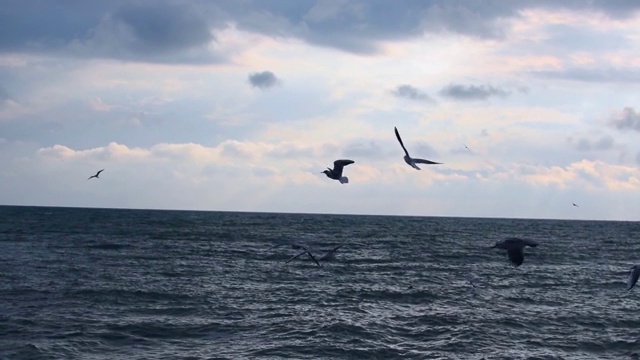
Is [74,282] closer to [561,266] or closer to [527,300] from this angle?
[527,300]

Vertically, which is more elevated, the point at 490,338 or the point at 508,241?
the point at 508,241

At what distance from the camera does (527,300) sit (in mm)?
31203

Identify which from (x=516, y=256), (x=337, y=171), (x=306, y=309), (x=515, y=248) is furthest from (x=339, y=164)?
(x=306, y=309)

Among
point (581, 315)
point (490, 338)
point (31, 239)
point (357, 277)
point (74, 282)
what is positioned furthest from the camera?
point (31, 239)

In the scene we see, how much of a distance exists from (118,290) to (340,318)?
1111 cm

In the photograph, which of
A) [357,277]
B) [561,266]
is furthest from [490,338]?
[561,266]

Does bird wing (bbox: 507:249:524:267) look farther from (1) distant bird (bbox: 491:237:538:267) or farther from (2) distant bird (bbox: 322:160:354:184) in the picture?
(2) distant bird (bbox: 322:160:354:184)

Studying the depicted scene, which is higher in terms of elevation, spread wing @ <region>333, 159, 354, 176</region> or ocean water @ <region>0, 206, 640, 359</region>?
spread wing @ <region>333, 159, 354, 176</region>

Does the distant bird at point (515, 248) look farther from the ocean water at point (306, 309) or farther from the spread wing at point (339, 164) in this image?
the ocean water at point (306, 309)

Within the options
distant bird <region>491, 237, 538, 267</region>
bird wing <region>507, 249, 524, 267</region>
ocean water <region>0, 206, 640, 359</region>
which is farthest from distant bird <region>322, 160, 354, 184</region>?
ocean water <region>0, 206, 640, 359</region>

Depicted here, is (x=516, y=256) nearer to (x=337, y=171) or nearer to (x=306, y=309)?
(x=337, y=171)

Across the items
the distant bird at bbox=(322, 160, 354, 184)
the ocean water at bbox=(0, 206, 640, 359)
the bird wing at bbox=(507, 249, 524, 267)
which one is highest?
the distant bird at bbox=(322, 160, 354, 184)

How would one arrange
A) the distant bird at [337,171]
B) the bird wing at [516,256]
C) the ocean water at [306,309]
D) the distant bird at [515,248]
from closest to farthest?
the bird wing at [516,256], the distant bird at [515,248], the distant bird at [337,171], the ocean water at [306,309]

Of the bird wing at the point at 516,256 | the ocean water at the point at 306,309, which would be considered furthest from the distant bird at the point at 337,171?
the ocean water at the point at 306,309
